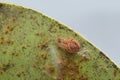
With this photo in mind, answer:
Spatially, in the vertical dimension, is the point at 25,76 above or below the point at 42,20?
below

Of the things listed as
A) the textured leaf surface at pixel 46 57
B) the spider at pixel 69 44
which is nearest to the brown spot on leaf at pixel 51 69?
the textured leaf surface at pixel 46 57

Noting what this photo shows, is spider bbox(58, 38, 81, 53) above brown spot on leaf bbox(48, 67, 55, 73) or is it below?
above

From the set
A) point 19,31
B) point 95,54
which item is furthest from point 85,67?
point 19,31

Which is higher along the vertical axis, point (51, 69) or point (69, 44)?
point (69, 44)

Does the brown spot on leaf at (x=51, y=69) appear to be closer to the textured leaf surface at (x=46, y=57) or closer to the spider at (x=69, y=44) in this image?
the textured leaf surface at (x=46, y=57)

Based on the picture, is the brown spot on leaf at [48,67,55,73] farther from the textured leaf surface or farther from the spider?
the spider

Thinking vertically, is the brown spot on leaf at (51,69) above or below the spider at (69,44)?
below

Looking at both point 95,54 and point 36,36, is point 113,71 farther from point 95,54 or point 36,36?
point 36,36

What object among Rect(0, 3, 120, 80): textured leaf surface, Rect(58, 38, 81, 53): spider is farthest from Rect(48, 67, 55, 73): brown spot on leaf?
Rect(58, 38, 81, 53): spider
